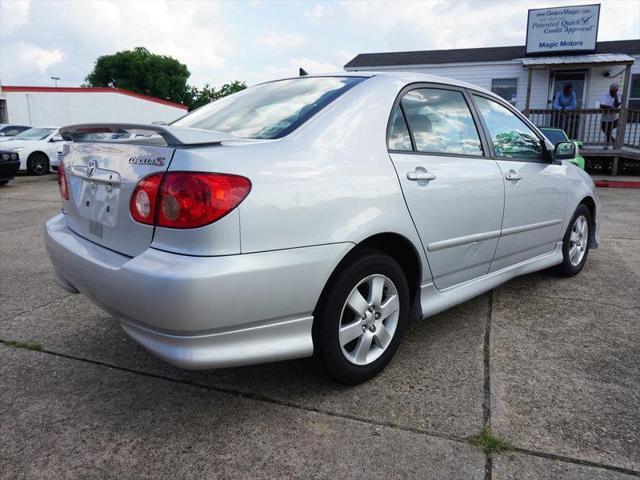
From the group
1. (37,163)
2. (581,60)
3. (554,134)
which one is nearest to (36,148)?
(37,163)

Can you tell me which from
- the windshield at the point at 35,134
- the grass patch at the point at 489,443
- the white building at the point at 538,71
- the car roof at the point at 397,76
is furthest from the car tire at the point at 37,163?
the grass patch at the point at 489,443

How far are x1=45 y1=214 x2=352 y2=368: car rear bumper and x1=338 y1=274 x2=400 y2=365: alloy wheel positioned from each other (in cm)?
26

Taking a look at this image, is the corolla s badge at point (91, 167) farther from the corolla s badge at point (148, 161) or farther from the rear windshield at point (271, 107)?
the rear windshield at point (271, 107)

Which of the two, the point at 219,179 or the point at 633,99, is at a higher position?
the point at 633,99

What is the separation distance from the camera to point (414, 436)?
216 cm

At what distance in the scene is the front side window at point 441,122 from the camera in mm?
2809

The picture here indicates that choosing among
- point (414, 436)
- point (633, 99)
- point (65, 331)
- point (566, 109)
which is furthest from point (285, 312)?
point (633, 99)

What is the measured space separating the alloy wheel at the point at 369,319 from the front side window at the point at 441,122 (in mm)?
795

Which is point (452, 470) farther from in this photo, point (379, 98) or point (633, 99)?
point (633, 99)

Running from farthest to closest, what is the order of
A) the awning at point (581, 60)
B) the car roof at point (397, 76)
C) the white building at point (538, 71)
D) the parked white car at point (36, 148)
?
the white building at point (538, 71), the awning at point (581, 60), the parked white car at point (36, 148), the car roof at point (397, 76)

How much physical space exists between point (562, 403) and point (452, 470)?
31.0 inches

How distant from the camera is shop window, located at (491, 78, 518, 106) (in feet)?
56.3

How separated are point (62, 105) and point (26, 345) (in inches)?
1087

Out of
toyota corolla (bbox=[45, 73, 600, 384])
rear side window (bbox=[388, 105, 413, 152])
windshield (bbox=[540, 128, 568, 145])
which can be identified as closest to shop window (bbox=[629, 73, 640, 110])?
windshield (bbox=[540, 128, 568, 145])
